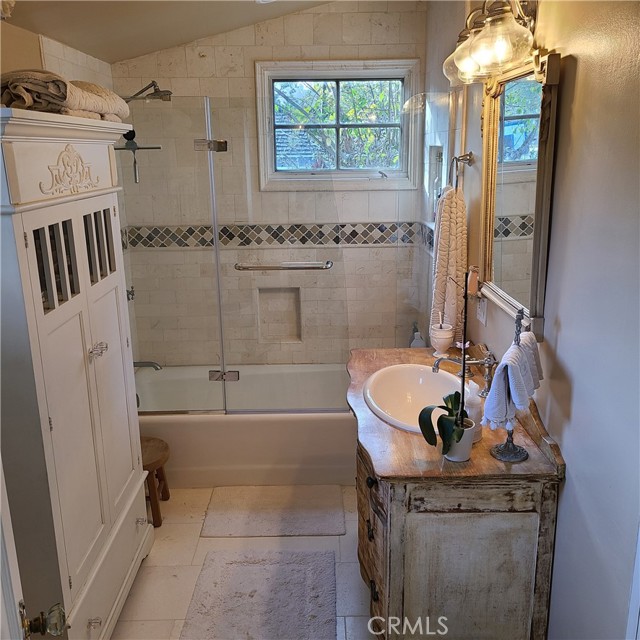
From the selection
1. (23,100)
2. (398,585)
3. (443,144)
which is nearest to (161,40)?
(443,144)

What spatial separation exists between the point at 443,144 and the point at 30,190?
218 cm

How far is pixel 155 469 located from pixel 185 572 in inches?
19.8

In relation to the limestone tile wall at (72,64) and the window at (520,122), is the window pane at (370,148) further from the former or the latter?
the window at (520,122)

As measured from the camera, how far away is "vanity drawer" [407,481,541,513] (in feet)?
5.34

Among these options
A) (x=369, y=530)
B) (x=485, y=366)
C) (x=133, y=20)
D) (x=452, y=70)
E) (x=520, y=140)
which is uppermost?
(x=133, y=20)

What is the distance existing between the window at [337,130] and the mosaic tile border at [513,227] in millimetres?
1669

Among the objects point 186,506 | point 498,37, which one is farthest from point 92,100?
point 186,506

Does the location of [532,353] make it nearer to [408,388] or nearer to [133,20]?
[408,388]

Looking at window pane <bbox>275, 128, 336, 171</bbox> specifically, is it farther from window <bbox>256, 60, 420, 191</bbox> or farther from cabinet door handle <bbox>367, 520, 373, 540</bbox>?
cabinet door handle <bbox>367, 520, 373, 540</bbox>

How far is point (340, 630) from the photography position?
214cm

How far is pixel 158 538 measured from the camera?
2.70 metres

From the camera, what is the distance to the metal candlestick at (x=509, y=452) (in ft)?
5.47

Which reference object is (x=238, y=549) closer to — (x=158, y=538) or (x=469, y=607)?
(x=158, y=538)

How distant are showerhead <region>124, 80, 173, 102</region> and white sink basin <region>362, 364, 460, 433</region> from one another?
86.6 inches
